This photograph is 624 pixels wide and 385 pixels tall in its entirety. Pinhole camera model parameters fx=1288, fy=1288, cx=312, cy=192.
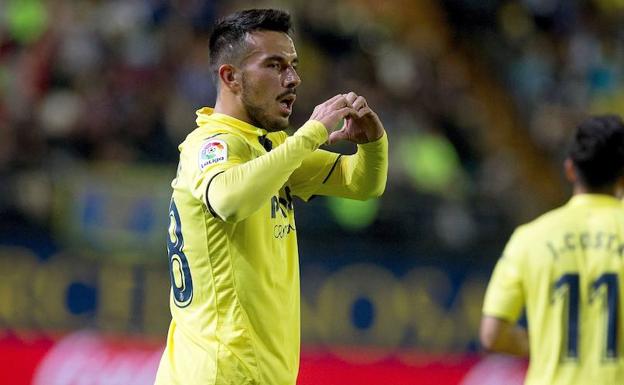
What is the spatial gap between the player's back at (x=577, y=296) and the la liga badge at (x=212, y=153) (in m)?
1.05

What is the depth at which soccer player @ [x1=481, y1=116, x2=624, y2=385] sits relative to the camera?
4.23 metres

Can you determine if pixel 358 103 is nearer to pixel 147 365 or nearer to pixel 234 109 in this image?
pixel 234 109

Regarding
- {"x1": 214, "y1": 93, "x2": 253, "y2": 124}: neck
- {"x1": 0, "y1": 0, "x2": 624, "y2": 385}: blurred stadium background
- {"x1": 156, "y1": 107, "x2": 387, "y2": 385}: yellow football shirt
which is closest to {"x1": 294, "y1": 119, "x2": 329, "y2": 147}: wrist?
{"x1": 156, "y1": 107, "x2": 387, "y2": 385}: yellow football shirt

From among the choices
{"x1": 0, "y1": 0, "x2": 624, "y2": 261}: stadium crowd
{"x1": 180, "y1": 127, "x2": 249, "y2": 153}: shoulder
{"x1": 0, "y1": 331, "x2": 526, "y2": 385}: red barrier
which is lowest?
{"x1": 0, "y1": 331, "x2": 526, "y2": 385}: red barrier

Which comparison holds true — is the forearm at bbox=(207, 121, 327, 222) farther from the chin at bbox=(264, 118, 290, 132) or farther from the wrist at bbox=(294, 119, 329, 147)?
the chin at bbox=(264, 118, 290, 132)

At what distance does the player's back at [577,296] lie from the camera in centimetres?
423

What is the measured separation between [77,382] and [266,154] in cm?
474

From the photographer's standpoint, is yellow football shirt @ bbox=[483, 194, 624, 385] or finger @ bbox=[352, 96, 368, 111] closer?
yellow football shirt @ bbox=[483, 194, 624, 385]

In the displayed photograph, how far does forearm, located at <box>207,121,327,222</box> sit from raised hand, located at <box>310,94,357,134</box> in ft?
0.54

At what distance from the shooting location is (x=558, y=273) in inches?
167

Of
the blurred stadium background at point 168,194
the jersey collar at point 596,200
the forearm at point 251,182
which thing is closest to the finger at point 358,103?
the forearm at point 251,182

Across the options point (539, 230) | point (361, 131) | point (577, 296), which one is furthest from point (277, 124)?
point (577, 296)

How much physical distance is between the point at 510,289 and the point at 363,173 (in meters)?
0.78

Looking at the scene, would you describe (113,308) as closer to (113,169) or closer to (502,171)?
(113,169)
